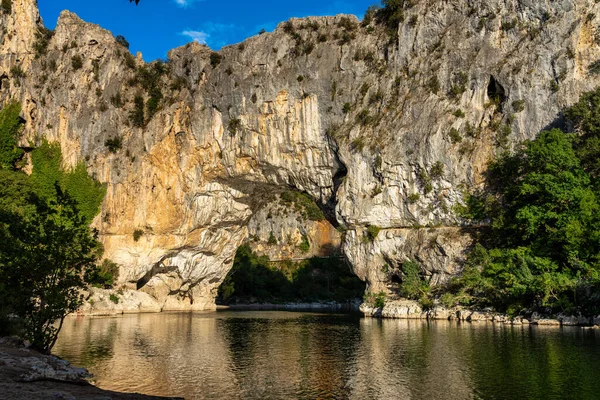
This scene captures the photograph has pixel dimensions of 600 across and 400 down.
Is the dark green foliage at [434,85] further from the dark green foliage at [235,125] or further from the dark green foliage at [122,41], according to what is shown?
the dark green foliage at [122,41]

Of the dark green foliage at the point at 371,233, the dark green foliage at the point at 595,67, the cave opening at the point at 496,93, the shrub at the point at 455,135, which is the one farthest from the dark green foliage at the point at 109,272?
the dark green foliage at the point at 595,67

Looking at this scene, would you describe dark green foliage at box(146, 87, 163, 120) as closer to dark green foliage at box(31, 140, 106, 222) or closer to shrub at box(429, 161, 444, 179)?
dark green foliage at box(31, 140, 106, 222)

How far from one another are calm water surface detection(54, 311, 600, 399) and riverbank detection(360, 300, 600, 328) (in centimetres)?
247

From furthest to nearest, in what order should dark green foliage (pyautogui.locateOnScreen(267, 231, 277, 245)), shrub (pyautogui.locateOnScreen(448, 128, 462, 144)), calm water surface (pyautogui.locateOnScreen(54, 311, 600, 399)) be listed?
dark green foliage (pyautogui.locateOnScreen(267, 231, 277, 245))
shrub (pyautogui.locateOnScreen(448, 128, 462, 144))
calm water surface (pyautogui.locateOnScreen(54, 311, 600, 399))

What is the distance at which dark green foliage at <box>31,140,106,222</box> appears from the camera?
46.3 metres

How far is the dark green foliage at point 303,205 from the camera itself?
98.8 m

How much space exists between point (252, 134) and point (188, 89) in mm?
8438

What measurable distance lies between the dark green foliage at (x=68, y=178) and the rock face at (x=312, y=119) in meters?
1.14

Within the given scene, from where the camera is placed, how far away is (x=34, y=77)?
5069 centimetres

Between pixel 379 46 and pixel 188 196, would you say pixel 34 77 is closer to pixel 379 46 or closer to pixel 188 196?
pixel 188 196

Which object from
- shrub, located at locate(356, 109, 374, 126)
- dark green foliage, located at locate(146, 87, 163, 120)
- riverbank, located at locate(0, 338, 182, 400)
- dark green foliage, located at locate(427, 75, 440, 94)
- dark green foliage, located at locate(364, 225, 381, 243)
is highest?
dark green foliage, located at locate(146, 87, 163, 120)

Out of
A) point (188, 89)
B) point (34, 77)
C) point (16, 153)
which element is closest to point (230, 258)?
point (188, 89)

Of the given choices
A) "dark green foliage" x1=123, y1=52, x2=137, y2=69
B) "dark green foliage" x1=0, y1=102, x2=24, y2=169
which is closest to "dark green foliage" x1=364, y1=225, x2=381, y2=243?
"dark green foliage" x1=123, y1=52, x2=137, y2=69

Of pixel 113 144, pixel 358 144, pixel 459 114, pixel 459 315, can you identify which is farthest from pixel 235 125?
pixel 459 315
